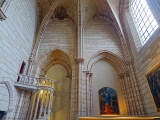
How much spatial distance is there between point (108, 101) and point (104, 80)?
1.28 m

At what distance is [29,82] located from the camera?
5.79 metres

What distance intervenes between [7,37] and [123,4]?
7.51 metres

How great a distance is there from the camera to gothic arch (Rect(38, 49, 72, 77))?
762cm

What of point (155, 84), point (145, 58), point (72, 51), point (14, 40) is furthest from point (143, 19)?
point (14, 40)

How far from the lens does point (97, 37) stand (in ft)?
26.8

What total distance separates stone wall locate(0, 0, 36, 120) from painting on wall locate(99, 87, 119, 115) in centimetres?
446

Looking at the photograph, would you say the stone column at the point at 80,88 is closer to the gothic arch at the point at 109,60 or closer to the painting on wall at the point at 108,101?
the gothic arch at the point at 109,60

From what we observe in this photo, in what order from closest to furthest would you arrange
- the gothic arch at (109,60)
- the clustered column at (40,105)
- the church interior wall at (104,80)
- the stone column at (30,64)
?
the clustered column at (40,105) → the church interior wall at (104,80) → the stone column at (30,64) → the gothic arch at (109,60)

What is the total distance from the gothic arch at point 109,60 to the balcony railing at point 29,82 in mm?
2625

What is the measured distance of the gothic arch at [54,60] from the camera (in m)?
7.62

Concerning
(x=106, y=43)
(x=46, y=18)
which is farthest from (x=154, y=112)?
(x=46, y=18)

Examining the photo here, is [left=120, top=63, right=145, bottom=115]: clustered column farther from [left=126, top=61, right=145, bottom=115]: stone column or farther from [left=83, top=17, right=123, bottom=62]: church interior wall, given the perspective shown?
[left=83, top=17, right=123, bottom=62]: church interior wall

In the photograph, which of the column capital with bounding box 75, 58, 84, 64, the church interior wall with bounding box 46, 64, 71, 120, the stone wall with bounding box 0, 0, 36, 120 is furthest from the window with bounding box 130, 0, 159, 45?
the stone wall with bounding box 0, 0, 36, 120

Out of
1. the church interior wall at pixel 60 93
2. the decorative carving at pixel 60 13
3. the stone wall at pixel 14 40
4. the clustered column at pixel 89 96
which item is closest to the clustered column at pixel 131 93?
the clustered column at pixel 89 96
